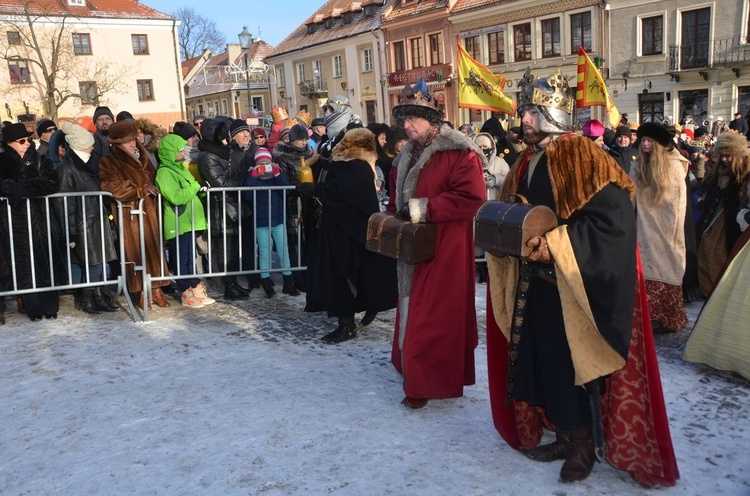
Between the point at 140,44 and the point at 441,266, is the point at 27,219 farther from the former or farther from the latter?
the point at 140,44

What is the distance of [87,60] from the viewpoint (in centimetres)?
4003

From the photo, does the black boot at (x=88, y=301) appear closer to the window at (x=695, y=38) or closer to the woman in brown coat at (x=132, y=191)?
the woman in brown coat at (x=132, y=191)

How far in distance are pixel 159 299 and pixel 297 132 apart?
7.58 ft

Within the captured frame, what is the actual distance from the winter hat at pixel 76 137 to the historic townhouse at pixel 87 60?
32.0 metres

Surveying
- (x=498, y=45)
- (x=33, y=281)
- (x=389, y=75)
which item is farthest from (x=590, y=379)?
(x=389, y=75)

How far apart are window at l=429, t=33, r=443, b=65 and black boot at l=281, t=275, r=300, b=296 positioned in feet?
98.3

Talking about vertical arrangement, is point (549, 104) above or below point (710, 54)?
below

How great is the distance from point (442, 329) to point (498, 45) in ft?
99.6

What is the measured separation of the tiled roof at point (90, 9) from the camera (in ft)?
123

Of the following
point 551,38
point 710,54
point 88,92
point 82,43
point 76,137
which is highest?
point 82,43

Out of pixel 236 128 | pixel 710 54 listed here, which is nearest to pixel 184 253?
pixel 236 128

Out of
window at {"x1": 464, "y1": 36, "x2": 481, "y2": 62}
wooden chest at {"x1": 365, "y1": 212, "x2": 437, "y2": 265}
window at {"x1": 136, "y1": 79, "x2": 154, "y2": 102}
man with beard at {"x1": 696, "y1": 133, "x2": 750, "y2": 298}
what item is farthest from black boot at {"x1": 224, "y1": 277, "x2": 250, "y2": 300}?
window at {"x1": 136, "y1": 79, "x2": 154, "y2": 102}

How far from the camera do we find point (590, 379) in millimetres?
2842

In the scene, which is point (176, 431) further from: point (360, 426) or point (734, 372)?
point (734, 372)
